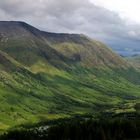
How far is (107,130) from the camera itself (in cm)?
16888

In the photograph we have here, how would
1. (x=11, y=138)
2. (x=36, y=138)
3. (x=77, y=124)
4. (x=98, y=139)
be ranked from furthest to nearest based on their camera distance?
(x=11, y=138) < (x=77, y=124) < (x=36, y=138) < (x=98, y=139)

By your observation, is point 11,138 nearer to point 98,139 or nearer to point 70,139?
point 70,139

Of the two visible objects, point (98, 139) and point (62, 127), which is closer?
point (98, 139)

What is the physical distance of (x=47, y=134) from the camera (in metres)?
177

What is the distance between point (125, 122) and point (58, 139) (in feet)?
102

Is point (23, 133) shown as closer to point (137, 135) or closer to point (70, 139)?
point (70, 139)

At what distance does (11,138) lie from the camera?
196m

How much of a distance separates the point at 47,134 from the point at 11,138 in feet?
90.2

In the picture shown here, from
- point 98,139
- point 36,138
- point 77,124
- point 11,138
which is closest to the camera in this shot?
point 98,139

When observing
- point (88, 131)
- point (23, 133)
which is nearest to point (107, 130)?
point (88, 131)

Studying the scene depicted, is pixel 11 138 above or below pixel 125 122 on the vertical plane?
below

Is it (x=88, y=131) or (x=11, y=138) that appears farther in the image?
(x=11, y=138)

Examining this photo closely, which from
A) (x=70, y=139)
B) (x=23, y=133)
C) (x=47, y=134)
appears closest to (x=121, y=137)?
(x=70, y=139)

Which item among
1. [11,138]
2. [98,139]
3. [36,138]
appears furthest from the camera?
[11,138]
